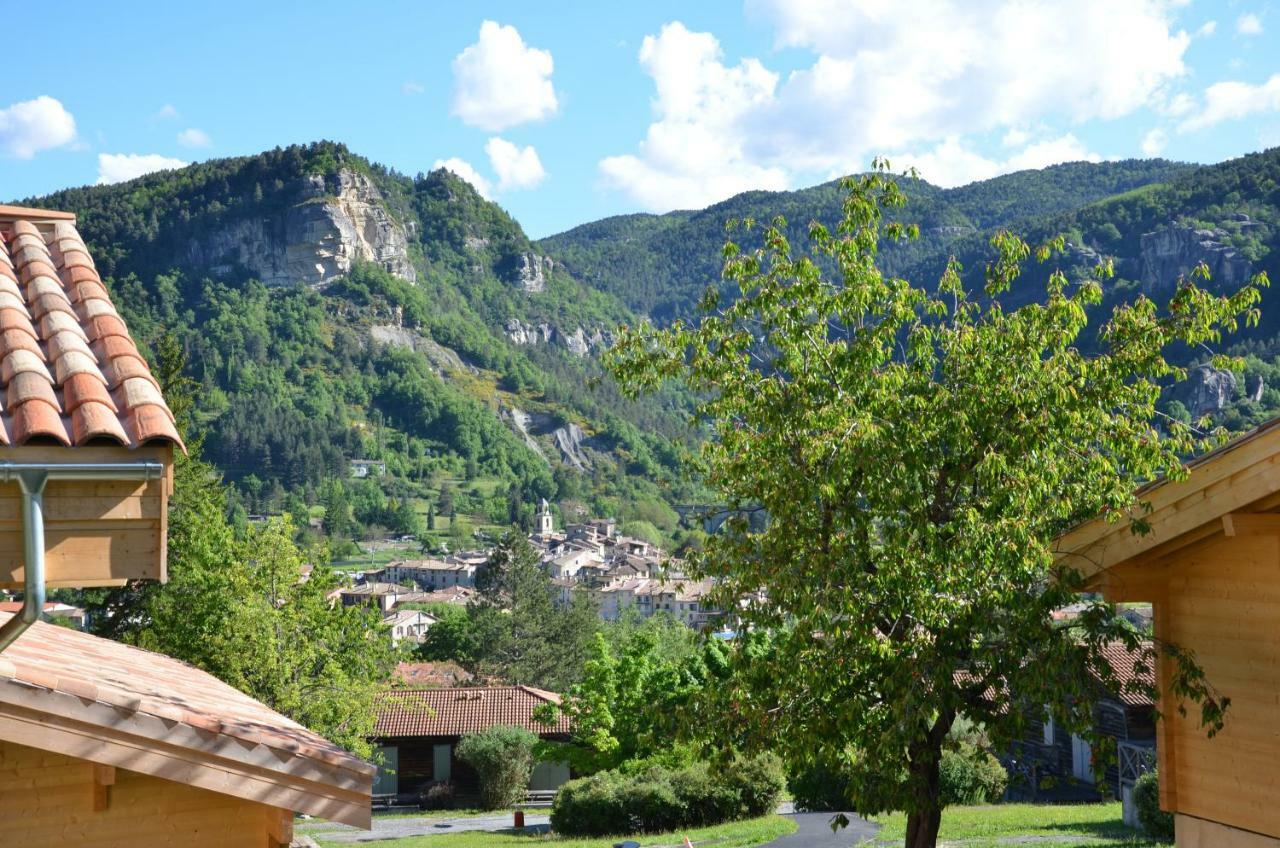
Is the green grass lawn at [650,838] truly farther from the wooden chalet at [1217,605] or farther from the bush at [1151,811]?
the wooden chalet at [1217,605]

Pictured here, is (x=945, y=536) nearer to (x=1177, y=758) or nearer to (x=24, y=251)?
(x=1177, y=758)

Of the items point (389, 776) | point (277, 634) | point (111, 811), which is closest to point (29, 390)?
point (111, 811)

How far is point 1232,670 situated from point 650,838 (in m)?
17.1

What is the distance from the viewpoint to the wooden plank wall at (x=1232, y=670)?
666 centimetres

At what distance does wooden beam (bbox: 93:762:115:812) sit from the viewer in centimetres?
488

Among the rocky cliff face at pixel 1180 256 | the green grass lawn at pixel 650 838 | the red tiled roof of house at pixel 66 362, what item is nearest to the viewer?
the red tiled roof of house at pixel 66 362

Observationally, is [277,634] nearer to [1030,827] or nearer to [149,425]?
[1030,827]

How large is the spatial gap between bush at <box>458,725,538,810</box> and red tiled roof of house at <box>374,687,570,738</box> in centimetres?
148

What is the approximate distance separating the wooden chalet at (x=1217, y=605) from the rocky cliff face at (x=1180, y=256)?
133 metres

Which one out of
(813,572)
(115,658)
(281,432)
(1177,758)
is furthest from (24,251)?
(281,432)

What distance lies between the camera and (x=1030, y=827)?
1894cm

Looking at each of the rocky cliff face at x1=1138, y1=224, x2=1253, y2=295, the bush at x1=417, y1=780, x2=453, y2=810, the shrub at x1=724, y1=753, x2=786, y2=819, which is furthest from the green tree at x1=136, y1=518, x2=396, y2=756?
the rocky cliff face at x1=1138, y1=224, x2=1253, y2=295

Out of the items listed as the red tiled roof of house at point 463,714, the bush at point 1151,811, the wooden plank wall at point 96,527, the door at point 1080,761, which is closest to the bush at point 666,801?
the bush at point 1151,811

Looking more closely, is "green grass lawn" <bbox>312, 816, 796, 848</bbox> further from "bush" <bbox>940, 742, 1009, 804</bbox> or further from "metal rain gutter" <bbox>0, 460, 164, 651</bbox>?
"metal rain gutter" <bbox>0, 460, 164, 651</bbox>
